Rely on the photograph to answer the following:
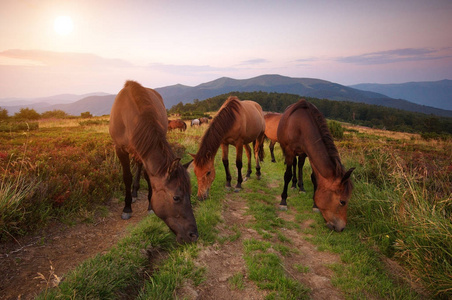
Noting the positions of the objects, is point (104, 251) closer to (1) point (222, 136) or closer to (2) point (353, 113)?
(1) point (222, 136)

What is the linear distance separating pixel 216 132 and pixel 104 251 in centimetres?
385

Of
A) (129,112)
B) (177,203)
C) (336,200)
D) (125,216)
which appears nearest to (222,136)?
(129,112)

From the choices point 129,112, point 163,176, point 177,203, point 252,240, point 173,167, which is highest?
point 129,112

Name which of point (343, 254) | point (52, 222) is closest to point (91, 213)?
point (52, 222)

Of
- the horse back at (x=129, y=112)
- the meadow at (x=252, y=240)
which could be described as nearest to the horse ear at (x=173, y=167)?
the horse back at (x=129, y=112)

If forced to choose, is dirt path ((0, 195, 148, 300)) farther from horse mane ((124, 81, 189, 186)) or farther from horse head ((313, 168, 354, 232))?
horse head ((313, 168, 354, 232))

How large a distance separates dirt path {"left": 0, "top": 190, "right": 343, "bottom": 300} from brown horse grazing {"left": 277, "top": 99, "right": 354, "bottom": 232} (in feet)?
3.09

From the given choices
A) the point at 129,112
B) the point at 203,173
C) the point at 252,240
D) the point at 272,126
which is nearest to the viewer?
the point at 252,240

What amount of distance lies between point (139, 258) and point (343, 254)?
3447 mm

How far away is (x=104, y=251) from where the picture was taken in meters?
3.25

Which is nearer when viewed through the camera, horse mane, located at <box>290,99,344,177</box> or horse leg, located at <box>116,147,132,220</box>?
horse mane, located at <box>290,99,344,177</box>

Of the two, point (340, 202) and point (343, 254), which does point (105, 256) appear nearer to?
point (343, 254)

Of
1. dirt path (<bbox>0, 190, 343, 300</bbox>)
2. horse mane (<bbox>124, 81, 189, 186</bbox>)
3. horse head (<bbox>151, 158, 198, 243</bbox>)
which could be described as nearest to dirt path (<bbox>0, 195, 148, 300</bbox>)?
dirt path (<bbox>0, 190, 343, 300</bbox>)

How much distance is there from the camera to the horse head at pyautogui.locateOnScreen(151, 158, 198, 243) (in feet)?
10.9
